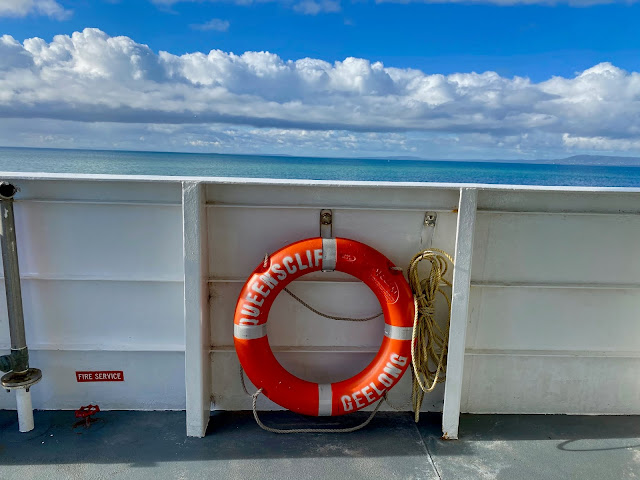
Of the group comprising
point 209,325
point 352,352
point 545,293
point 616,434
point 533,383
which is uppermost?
point 545,293

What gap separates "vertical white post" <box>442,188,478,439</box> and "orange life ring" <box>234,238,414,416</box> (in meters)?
0.21

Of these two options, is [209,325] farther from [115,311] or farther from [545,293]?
[545,293]

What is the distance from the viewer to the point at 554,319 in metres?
2.31

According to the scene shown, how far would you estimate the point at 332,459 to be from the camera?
6.47ft

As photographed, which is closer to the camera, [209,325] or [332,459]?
[332,459]

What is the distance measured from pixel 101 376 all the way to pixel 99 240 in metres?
0.72

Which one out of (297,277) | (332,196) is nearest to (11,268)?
(297,277)

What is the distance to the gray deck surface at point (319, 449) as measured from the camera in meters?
1.88

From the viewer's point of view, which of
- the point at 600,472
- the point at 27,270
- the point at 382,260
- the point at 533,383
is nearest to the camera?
the point at 600,472

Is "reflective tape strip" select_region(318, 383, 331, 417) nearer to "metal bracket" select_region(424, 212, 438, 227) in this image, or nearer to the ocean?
"metal bracket" select_region(424, 212, 438, 227)

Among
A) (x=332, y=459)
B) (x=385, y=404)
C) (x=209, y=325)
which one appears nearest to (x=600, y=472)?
(x=385, y=404)

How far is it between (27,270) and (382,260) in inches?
68.6

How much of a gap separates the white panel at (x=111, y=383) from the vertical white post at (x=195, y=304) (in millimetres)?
258

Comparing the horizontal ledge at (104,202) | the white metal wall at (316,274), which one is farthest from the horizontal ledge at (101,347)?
the horizontal ledge at (104,202)
